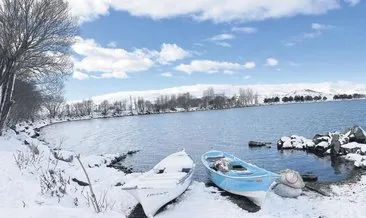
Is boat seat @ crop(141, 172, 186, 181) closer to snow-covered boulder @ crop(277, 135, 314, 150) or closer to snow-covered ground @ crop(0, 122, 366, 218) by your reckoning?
snow-covered ground @ crop(0, 122, 366, 218)

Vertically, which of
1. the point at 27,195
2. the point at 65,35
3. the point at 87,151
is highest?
the point at 65,35

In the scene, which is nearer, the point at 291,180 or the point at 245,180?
the point at 245,180

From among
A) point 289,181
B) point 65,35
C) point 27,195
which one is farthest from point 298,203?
point 65,35

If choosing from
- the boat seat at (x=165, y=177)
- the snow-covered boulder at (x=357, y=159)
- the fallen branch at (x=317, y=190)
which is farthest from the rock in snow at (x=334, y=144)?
the boat seat at (x=165, y=177)

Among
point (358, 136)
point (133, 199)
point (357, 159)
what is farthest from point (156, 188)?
point (358, 136)

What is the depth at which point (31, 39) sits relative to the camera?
26.5 meters

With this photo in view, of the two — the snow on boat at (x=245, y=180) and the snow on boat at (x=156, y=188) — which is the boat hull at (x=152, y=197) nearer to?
the snow on boat at (x=156, y=188)

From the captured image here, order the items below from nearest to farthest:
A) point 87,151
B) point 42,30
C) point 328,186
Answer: point 328,186 → point 42,30 → point 87,151

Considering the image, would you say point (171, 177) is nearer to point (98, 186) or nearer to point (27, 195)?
point (98, 186)

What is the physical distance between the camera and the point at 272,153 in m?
33.4

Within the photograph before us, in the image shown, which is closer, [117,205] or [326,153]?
[117,205]

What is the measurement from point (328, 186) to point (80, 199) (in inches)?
522

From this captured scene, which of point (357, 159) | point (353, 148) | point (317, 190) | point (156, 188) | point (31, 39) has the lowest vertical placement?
Answer: point (317, 190)

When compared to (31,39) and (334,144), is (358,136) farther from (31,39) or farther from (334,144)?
(31,39)
